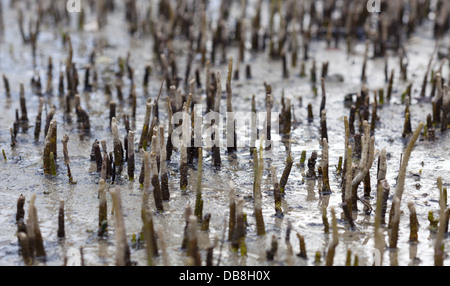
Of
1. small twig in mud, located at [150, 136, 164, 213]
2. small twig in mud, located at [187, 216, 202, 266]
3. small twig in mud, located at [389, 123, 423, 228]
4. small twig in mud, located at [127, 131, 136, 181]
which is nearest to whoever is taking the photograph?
small twig in mud, located at [187, 216, 202, 266]

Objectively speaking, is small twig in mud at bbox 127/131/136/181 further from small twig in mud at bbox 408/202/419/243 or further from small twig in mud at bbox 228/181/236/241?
small twig in mud at bbox 408/202/419/243

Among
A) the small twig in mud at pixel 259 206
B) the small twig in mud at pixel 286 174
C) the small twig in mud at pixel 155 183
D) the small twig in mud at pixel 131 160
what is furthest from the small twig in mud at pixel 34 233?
the small twig in mud at pixel 286 174

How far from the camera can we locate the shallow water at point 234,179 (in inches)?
123

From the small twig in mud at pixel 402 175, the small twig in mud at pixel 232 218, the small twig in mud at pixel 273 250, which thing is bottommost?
the small twig in mud at pixel 273 250

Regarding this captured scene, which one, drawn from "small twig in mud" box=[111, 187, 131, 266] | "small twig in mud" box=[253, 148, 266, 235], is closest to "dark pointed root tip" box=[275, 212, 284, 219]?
"small twig in mud" box=[253, 148, 266, 235]

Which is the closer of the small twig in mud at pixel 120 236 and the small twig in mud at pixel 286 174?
the small twig in mud at pixel 120 236

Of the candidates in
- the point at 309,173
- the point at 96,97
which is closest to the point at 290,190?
the point at 309,173

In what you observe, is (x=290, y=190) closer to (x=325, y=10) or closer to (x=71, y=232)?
(x=71, y=232)

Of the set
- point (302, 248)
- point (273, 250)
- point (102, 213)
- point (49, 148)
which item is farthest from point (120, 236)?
point (49, 148)

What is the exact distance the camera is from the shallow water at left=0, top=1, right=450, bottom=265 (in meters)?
3.13

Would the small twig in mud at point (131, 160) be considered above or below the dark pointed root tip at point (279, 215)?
above

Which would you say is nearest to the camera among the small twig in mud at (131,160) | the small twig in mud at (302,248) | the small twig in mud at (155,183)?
the small twig in mud at (302,248)

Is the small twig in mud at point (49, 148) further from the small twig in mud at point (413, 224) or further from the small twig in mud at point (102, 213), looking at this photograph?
the small twig in mud at point (413, 224)

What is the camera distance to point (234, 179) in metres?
3.94
